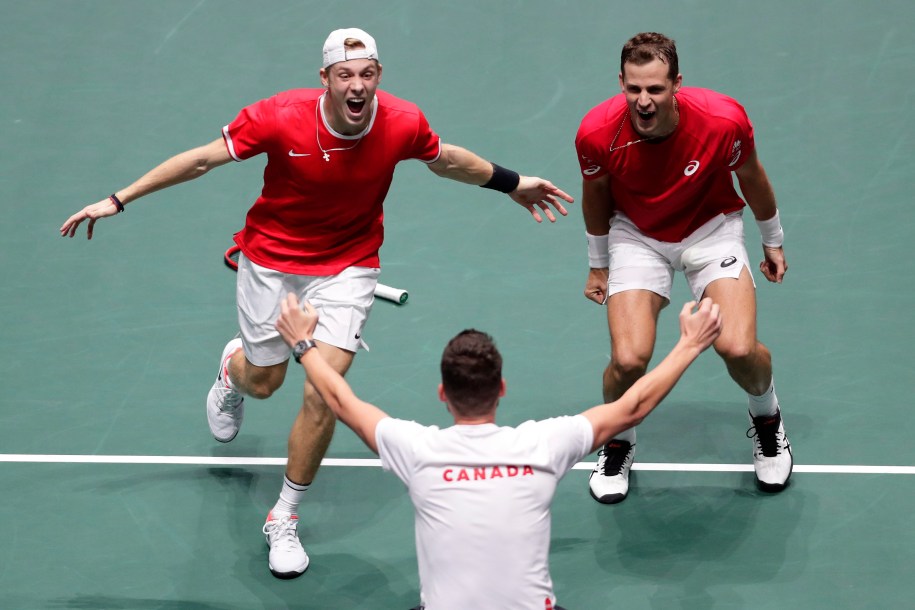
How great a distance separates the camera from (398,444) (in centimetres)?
480

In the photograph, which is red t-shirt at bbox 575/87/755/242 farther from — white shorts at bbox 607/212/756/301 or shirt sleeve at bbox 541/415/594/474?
shirt sleeve at bbox 541/415/594/474

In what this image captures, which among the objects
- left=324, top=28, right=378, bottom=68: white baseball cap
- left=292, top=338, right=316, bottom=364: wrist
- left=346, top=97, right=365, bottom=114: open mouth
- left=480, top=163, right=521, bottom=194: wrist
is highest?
left=324, top=28, right=378, bottom=68: white baseball cap

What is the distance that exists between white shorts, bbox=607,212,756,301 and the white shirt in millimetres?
2263

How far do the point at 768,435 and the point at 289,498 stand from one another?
252 cm

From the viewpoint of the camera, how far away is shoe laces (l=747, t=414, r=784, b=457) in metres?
6.92

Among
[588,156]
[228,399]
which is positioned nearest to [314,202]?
[228,399]

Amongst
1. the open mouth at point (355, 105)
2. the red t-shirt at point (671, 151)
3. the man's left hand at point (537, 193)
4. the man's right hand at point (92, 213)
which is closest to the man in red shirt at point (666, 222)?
the red t-shirt at point (671, 151)

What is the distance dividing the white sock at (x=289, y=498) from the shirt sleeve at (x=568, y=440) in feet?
6.78

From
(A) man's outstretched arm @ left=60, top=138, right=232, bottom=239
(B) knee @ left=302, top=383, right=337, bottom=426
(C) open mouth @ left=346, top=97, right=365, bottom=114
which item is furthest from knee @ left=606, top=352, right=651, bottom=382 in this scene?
(A) man's outstretched arm @ left=60, top=138, right=232, bottom=239

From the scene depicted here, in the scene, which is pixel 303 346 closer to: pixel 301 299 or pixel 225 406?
pixel 301 299

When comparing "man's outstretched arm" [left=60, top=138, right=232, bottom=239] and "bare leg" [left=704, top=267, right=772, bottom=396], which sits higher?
"man's outstretched arm" [left=60, top=138, right=232, bottom=239]

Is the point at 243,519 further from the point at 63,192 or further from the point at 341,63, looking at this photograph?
the point at 63,192

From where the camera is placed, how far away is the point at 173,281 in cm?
856

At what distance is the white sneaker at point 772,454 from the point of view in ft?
22.7
